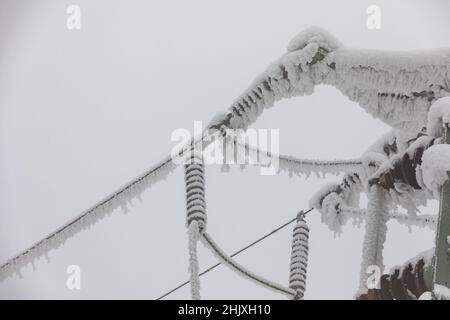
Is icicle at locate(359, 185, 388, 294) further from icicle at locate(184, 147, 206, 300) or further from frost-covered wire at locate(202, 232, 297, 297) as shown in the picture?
icicle at locate(184, 147, 206, 300)

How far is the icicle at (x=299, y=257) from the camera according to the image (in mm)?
4630

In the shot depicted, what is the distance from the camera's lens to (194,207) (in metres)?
4.63

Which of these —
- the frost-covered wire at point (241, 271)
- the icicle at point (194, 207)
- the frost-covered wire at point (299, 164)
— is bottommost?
the frost-covered wire at point (241, 271)

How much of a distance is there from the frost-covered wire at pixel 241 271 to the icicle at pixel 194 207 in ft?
0.25

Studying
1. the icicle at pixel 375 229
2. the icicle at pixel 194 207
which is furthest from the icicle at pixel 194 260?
the icicle at pixel 375 229

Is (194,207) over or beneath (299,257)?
over

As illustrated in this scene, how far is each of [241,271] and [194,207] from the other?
0.49 m

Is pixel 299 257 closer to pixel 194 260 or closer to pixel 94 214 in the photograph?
pixel 194 260

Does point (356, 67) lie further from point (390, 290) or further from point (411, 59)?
point (390, 290)

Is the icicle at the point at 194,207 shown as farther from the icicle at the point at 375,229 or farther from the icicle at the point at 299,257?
the icicle at the point at 375,229

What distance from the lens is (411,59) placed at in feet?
14.9

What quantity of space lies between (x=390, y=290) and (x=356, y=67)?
1.44 meters

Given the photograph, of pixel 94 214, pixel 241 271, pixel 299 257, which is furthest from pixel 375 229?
pixel 94 214
